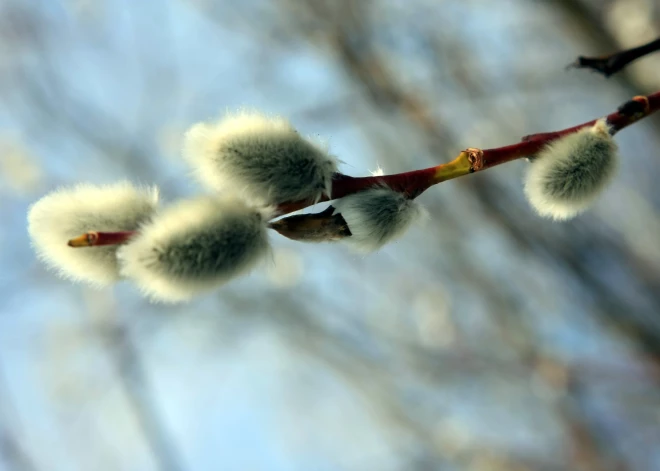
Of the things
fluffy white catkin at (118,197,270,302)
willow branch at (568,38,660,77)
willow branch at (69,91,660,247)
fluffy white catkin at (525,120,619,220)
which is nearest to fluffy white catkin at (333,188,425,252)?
willow branch at (69,91,660,247)

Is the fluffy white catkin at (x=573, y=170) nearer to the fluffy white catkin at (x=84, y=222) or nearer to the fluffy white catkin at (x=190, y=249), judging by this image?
the fluffy white catkin at (x=190, y=249)

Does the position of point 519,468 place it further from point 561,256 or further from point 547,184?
point 547,184

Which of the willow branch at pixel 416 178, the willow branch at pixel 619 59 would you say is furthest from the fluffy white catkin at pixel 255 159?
the willow branch at pixel 619 59

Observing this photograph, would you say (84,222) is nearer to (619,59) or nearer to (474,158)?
(474,158)

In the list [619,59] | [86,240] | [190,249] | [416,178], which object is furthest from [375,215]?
[619,59]

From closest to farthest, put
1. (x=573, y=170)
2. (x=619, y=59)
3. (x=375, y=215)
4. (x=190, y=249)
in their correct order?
(x=190, y=249)
(x=375, y=215)
(x=573, y=170)
(x=619, y=59)

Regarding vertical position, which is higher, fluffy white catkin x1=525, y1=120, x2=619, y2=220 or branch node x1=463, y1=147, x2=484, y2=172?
branch node x1=463, y1=147, x2=484, y2=172

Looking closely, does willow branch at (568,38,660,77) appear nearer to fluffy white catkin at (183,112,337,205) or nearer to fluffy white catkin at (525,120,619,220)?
fluffy white catkin at (525,120,619,220)
